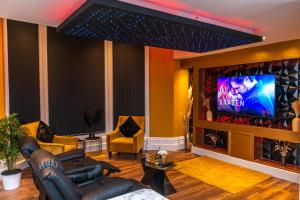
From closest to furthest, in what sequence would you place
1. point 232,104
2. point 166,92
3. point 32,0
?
point 32,0, point 232,104, point 166,92

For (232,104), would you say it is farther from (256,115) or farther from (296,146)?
(296,146)

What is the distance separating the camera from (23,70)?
445 centimetres

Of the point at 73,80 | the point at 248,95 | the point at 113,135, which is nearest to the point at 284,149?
the point at 248,95

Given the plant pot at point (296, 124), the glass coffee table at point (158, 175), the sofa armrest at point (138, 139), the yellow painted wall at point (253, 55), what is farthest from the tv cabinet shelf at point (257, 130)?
the glass coffee table at point (158, 175)

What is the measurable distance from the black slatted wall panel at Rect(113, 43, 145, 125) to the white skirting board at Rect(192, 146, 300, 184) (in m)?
1.83

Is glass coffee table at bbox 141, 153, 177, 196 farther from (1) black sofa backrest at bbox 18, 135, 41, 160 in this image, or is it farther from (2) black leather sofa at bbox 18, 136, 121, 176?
(1) black sofa backrest at bbox 18, 135, 41, 160

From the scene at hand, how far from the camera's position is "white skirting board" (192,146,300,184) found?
12.3 ft

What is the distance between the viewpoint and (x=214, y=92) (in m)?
5.22

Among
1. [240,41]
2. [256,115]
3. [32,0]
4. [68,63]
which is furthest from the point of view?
[68,63]

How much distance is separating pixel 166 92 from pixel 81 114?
207 centimetres

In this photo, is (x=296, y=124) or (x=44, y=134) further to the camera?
(x=44, y=134)

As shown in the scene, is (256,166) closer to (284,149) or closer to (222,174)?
(284,149)

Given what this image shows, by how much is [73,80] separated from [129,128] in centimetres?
163

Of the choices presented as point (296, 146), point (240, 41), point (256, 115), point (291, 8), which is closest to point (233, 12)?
point (291, 8)
